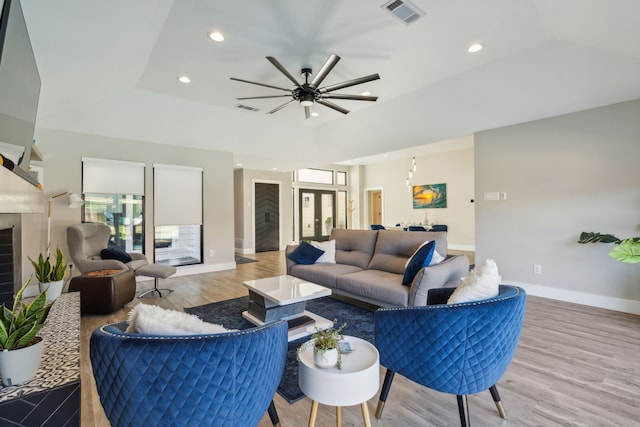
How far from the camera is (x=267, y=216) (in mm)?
9344

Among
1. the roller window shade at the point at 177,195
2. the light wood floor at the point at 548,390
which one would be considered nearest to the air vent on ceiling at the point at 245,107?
the roller window shade at the point at 177,195

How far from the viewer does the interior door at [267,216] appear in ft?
30.0

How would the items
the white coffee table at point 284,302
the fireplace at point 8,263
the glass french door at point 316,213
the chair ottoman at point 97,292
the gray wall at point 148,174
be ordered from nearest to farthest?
the fireplace at point 8,263 < the white coffee table at point 284,302 < the chair ottoman at point 97,292 < the gray wall at point 148,174 < the glass french door at point 316,213

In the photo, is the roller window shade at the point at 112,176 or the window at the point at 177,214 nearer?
the roller window shade at the point at 112,176

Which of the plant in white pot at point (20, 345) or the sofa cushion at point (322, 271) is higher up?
the plant in white pot at point (20, 345)

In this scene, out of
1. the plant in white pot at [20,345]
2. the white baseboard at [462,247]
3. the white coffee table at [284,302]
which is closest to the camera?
the plant in white pot at [20,345]

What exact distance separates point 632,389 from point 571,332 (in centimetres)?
104

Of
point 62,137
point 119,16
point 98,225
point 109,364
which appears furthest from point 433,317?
point 62,137

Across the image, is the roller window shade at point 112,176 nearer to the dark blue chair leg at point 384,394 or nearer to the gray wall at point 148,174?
the gray wall at point 148,174

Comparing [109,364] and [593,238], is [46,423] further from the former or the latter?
[593,238]

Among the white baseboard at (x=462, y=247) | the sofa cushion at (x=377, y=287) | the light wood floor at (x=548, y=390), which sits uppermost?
the sofa cushion at (x=377, y=287)

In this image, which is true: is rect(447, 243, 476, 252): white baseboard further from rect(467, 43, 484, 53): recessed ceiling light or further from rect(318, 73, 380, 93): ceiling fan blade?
rect(318, 73, 380, 93): ceiling fan blade

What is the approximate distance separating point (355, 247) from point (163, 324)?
3.60 metres

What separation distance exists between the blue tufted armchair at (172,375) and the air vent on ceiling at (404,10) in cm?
266
